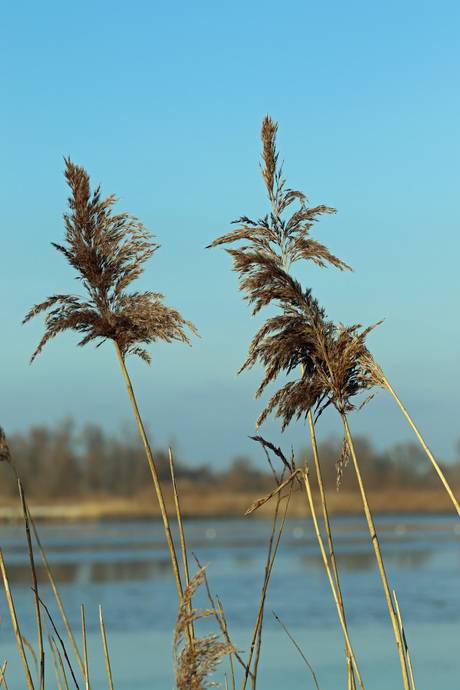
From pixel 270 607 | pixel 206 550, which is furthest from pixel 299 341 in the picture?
pixel 206 550

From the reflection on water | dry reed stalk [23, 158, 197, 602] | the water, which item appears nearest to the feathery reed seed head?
→ dry reed stalk [23, 158, 197, 602]

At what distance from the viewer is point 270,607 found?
1462 cm

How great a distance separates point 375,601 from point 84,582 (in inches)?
269

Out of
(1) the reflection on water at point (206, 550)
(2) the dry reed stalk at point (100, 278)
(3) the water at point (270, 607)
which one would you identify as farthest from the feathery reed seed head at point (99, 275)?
(1) the reflection on water at point (206, 550)

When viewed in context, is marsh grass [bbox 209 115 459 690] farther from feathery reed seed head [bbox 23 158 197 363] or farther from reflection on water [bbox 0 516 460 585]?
reflection on water [bbox 0 516 460 585]

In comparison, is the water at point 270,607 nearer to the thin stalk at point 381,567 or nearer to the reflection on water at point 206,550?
the reflection on water at point 206,550

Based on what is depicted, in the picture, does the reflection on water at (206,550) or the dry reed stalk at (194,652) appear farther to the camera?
the reflection on water at (206,550)

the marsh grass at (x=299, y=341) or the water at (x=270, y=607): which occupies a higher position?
the marsh grass at (x=299, y=341)

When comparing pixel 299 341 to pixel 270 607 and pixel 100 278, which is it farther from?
pixel 270 607

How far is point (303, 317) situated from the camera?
135 inches

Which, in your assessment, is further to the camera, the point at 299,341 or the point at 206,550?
the point at 206,550

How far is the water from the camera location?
375 inches

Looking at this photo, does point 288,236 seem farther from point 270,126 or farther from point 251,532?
point 251,532

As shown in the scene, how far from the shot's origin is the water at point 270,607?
9531mm
